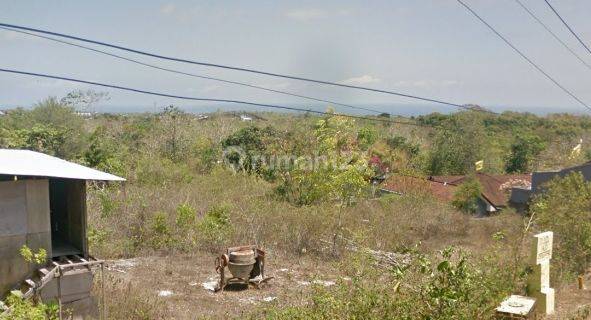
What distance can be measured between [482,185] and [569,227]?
1511 cm

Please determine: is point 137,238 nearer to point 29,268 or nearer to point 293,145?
point 29,268

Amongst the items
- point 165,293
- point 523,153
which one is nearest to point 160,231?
point 165,293

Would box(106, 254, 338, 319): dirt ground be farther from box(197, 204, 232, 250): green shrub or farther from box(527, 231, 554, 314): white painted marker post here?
box(527, 231, 554, 314): white painted marker post

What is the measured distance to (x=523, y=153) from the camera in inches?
1533

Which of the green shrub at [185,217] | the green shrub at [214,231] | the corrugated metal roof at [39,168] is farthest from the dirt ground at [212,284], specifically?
the corrugated metal roof at [39,168]

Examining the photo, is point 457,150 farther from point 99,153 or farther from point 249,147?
point 99,153

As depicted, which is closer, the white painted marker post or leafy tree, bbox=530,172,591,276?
the white painted marker post

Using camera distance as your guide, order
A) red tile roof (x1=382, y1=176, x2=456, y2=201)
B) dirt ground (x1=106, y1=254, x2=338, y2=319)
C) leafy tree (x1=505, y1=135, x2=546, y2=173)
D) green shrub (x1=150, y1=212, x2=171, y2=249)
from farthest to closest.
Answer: leafy tree (x1=505, y1=135, x2=546, y2=173), red tile roof (x1=382, y1=176, x2=456, y2=201), green shrub (x1=150, y1=212, x2=171, y2=249), dirt ground (x1=106, y1=254, x2=338, y2=319)

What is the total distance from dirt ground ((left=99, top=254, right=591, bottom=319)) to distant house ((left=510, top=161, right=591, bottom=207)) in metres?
11.8

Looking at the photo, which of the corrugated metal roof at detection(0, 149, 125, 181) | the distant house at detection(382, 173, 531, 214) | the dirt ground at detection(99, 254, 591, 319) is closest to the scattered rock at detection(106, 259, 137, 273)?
the dirt ground at detection(99, 254, 591, 319)

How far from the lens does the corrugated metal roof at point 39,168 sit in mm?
7069

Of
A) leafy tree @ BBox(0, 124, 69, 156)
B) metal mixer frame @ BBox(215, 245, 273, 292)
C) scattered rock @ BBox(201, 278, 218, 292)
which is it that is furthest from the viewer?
leafy tree @ BBox(0, 124, 69, 156)

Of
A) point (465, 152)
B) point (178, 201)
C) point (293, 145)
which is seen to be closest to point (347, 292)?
point (178, 201)

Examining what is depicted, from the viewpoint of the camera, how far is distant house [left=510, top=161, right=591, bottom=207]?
2317 centimetres
